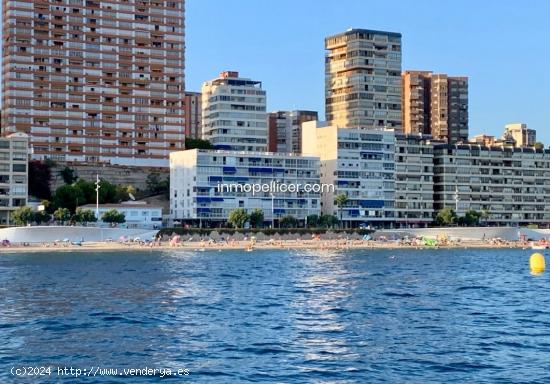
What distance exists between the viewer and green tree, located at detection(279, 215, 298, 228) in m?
195

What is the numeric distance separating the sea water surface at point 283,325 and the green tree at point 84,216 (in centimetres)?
6797

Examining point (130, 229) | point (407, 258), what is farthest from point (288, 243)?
point (407, 258)

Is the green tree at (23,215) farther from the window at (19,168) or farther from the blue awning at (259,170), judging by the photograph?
the blue awning at (259,170)

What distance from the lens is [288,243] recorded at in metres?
177

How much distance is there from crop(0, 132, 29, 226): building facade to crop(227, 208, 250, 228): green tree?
42.5 meters

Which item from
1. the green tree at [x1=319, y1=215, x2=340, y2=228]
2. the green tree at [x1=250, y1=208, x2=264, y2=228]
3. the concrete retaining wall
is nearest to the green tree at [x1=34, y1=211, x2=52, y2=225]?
the concrete retaining wall

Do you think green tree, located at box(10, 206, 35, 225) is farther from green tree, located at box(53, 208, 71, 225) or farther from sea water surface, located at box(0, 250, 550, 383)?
sea water surface, located at box(0, 250, 550, 383)

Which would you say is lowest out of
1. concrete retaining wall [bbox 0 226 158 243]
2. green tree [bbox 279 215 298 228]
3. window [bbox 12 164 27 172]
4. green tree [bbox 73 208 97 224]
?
concrete retaining wall [bbox 0 226 158 243]

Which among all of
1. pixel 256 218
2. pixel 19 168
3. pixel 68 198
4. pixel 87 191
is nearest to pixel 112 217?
pixel 68 198

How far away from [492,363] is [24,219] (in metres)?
139

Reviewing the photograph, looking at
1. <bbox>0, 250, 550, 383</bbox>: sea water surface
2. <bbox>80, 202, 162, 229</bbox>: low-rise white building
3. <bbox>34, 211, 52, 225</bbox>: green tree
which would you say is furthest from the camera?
<bbox>80, 202, 162, 229</bbox>: low-rise white building

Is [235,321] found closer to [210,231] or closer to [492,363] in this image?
[492,363]

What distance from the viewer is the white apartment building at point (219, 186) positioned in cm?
18962

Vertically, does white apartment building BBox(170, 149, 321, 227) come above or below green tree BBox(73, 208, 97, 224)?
above
